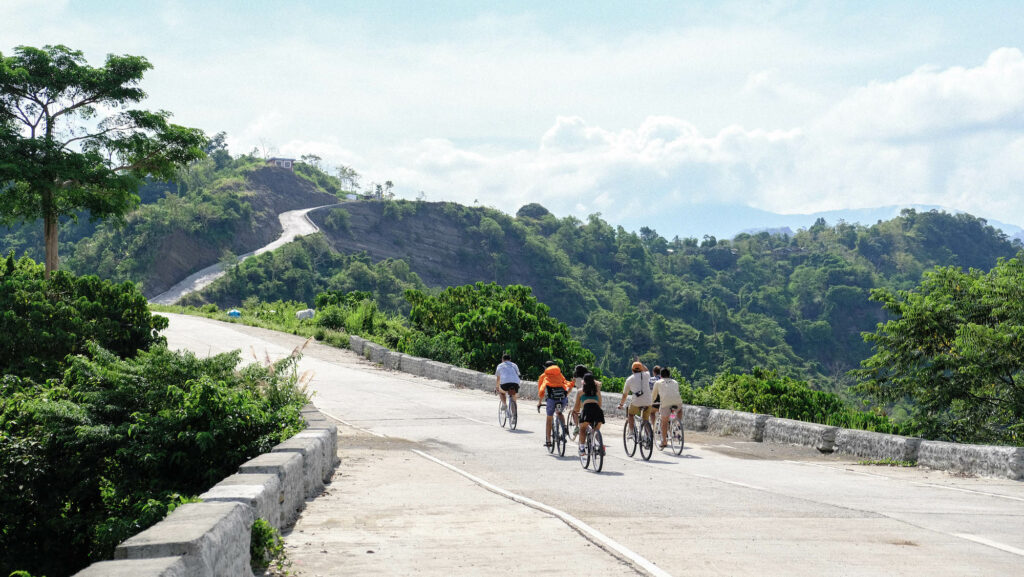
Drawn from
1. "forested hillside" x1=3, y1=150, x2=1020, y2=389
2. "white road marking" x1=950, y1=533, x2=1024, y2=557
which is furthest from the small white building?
"white road marking" x1=950, y1=533, x2=1024, y2=557

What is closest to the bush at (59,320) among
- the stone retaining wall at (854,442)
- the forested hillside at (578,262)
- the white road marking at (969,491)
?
the stone retaining wall at (854,442)

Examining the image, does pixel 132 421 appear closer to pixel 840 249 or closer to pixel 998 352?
pixel 998 352

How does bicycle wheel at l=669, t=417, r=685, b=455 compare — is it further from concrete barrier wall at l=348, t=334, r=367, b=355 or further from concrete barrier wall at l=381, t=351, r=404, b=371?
concrete barrier wall at l=348, t=334, r=367, b=355

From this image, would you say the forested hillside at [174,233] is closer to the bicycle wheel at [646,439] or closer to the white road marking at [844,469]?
the bicycle wheel at [646,439]

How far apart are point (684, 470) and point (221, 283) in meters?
93.5

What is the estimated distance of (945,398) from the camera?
691 inches

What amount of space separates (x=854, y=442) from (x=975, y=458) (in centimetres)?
296

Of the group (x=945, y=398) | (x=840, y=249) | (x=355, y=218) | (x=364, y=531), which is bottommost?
(x=364, y=531)

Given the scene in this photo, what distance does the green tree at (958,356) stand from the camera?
16.3 m

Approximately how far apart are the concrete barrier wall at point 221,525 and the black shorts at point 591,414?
5256mm

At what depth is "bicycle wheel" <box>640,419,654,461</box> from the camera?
15180 mm

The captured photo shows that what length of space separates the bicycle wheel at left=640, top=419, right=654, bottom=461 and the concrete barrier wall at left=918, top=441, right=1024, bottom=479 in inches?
179

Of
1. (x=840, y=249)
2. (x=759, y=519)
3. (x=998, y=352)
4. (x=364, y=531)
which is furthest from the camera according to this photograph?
(x=840, y=249)

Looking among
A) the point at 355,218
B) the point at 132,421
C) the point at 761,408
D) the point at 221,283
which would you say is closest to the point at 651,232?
the point at 355,218
